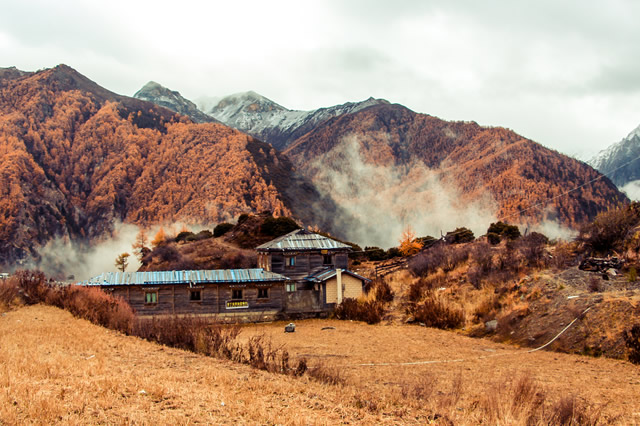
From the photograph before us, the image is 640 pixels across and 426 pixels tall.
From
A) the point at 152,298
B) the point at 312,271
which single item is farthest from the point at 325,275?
the point at 152,298

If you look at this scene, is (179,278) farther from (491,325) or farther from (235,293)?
A: (491,325)

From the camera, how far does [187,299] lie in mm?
27953

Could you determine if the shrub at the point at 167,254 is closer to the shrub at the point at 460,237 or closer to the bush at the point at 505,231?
the shrub at the point at 460,237

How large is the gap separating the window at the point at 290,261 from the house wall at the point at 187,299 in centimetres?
383

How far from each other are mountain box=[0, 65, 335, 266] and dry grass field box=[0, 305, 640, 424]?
276ft

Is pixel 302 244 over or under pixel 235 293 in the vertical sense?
over

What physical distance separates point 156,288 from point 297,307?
9.39 m

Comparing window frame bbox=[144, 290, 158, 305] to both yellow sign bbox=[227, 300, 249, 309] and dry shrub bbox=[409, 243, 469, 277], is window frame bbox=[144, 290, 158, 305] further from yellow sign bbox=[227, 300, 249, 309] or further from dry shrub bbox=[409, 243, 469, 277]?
dry shrub bbox=[409, 243, 469, 277]

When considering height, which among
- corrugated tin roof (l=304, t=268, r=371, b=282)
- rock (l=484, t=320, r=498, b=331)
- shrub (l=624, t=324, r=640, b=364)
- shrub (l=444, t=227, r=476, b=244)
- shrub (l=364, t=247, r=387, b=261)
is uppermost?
shrub (l=444, t=227, r=476, b=244)

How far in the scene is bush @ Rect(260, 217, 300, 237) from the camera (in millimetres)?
58656

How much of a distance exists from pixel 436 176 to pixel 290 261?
4218 inches

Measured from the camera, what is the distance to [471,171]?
119 meters

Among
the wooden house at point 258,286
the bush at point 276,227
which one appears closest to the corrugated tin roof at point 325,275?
the wooden house at point 258,286

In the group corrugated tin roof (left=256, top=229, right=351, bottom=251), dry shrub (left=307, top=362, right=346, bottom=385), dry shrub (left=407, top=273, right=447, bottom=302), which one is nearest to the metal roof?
corrugated tin roof (left=256, top=229, right=351, bottom=251)
